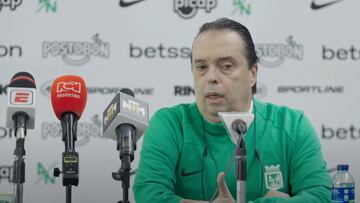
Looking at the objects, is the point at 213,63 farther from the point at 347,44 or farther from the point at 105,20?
the point at 347,44

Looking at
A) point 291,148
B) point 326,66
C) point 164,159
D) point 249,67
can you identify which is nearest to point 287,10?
point 326,66

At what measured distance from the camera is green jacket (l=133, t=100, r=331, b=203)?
3.04 metres

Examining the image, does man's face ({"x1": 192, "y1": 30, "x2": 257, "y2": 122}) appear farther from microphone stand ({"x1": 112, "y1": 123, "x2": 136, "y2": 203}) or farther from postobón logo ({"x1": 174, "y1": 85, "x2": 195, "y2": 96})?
microphone stand ({"x1": 112, "y1": 123, "x2": 136, "y2": 203})

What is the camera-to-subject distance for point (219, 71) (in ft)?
10.4

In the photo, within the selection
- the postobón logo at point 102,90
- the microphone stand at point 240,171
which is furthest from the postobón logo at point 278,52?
the microphone stand at point 240,171

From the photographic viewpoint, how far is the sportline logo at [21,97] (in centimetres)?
253

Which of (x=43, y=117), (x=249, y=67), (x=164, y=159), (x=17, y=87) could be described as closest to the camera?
(x=17, y=87)

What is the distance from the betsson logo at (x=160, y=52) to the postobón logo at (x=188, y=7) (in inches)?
8.9

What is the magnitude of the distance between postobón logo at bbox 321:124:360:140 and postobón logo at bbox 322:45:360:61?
45 cm

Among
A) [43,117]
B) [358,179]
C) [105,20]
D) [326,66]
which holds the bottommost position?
[358,179]

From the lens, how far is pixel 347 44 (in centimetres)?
415

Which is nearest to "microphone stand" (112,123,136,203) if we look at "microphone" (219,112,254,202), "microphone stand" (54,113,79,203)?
"microphone stand" (54,113,79,203)

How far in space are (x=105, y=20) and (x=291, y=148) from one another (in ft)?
4.95

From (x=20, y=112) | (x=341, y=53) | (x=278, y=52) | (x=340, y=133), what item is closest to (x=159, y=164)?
(x=20, y=112)
